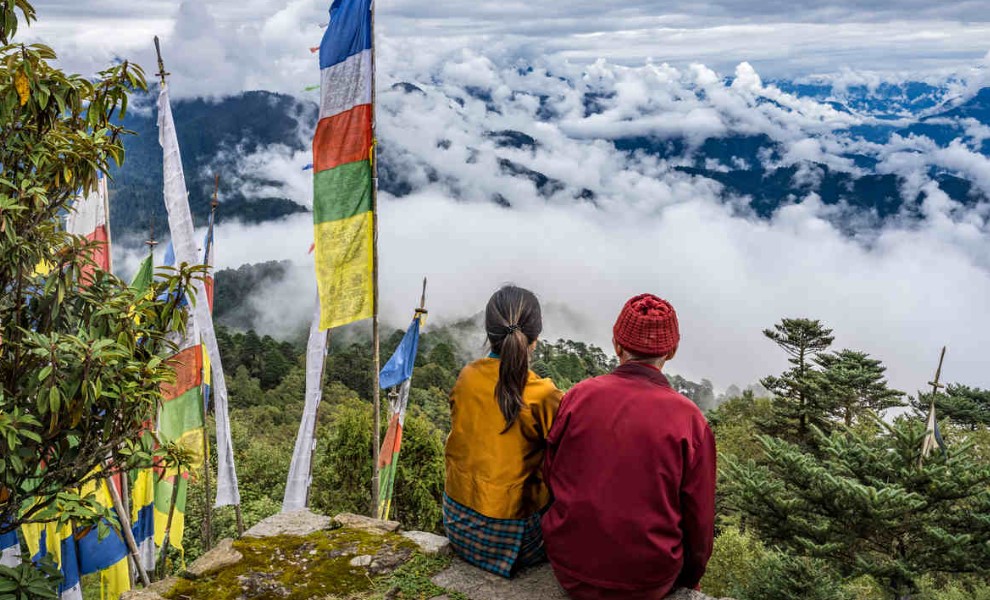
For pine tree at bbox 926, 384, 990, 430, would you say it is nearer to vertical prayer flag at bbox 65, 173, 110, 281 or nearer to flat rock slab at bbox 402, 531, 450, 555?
flat rock slab at bbox 402, 531, 450, 555

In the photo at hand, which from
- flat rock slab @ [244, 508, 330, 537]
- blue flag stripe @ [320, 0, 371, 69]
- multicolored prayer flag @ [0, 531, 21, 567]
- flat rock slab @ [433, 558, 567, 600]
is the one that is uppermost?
blue flag stripe @ [320, 0, 371, 69]

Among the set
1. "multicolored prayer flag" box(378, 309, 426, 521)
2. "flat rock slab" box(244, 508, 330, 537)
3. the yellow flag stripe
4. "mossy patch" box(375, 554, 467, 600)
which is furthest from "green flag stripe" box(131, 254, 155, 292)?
"mossy patch" box(375, 554, 467, 600)

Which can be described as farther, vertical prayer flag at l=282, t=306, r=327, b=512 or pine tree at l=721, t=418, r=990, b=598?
pine tree at l=721, t=418, r=990, b=598

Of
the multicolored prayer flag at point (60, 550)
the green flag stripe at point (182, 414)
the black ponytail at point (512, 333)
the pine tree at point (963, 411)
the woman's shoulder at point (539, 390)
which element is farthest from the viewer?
the pine tree at point (963, 411)

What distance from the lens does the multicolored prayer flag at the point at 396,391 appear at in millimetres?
9953

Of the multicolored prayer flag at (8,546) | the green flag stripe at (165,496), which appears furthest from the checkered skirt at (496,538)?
the green flag stripe at (165,496)

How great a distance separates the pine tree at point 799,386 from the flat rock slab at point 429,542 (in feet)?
71.5

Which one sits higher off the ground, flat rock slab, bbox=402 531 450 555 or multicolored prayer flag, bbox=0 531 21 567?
flat rock slab, bbox=402 531 450 555

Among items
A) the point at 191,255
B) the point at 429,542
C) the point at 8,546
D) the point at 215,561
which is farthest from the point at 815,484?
the point at 8,546

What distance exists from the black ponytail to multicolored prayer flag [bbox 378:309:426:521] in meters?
5.47

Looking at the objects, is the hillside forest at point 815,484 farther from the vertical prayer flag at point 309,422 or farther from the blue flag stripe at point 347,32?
the blue flag stripe at point 347,32

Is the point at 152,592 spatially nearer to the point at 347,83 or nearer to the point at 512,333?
the point at 512,333

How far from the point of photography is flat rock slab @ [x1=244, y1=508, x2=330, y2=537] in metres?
5.06

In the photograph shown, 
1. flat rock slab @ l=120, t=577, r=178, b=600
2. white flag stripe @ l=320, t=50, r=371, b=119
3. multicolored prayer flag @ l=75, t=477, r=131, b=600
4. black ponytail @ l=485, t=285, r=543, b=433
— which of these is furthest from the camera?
white flag stripe @ l=320, t=50, r=371, b=119
